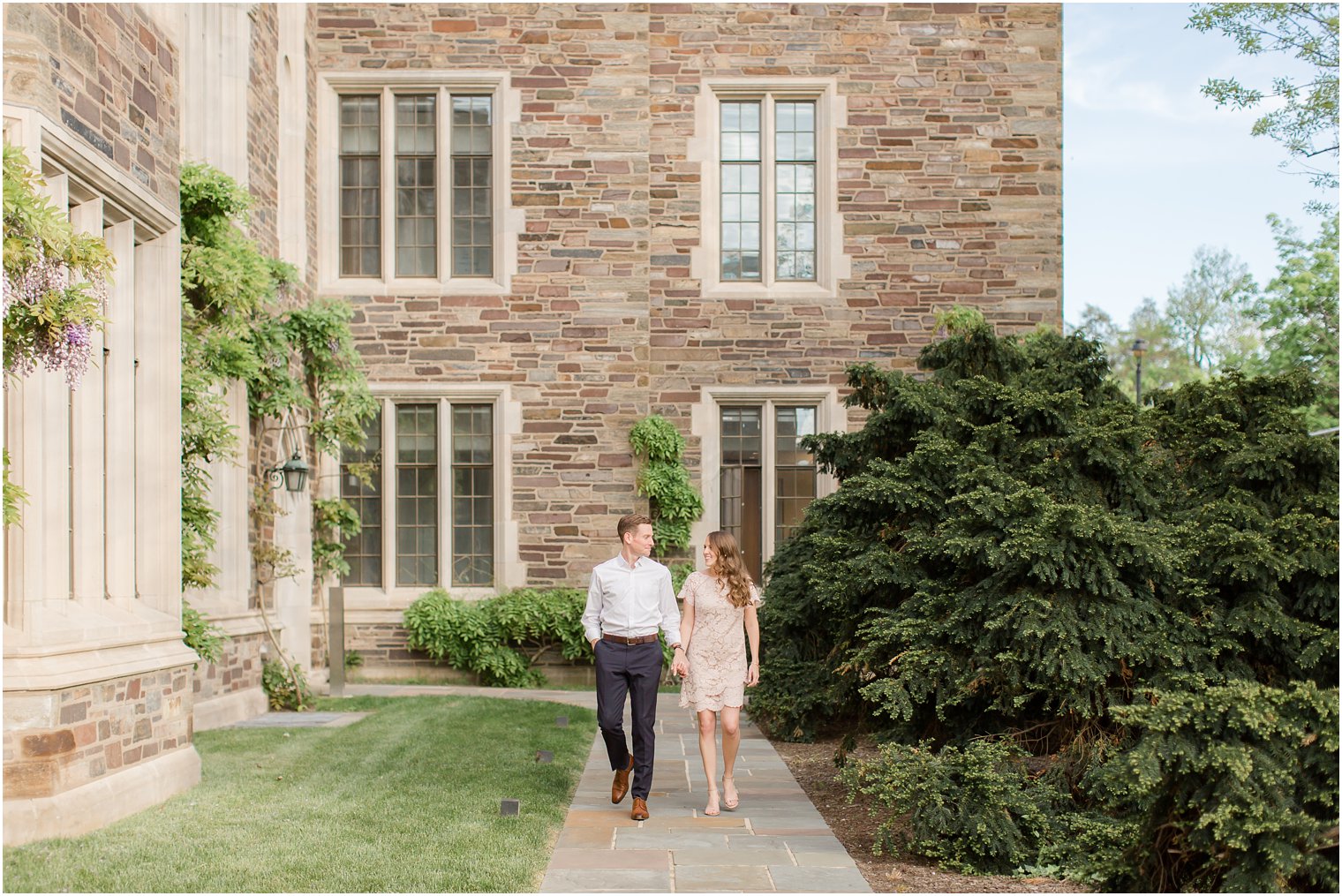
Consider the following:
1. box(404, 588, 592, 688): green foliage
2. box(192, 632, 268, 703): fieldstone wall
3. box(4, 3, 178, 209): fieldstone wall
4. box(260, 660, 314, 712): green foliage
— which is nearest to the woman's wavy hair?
box(4, 3, 178, 209): fieldstone wall

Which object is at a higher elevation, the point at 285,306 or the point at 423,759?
the point at 285,306

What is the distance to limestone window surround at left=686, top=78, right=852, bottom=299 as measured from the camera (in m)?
14.9

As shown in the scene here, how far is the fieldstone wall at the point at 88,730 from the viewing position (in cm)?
577

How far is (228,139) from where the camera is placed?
11.2 m

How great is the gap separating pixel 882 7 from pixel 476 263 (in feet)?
18.2

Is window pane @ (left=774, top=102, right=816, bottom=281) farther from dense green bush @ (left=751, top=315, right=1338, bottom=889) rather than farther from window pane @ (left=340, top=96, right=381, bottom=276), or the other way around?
dense green bush @ (left=751, top=315, right=1338, bottom=889)

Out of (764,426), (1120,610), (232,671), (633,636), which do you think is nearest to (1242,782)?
(1120,610)

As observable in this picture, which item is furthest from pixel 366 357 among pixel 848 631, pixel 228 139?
pixel 848 631

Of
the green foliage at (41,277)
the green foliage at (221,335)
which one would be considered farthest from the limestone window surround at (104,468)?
the green foliage at (221,335)

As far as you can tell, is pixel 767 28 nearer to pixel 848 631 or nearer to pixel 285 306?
pixel 285 306

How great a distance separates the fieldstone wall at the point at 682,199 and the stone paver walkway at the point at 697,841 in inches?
253

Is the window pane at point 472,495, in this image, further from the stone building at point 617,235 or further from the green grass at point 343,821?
the green grass at point 343,821

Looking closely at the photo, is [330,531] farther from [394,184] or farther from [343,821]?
[343,821]

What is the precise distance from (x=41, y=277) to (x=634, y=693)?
11.7 feet
